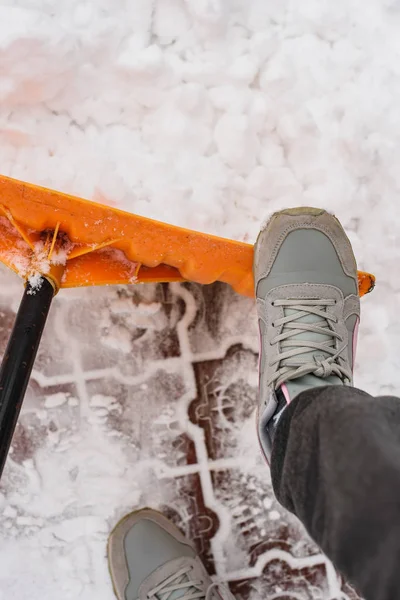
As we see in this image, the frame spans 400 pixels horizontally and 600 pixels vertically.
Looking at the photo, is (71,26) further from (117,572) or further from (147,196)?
(117,572)

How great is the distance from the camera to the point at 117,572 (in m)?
1.04

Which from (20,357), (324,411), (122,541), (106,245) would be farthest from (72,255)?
(122,541)

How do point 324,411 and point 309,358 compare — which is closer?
point 324,411

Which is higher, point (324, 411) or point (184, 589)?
point (324, 411)

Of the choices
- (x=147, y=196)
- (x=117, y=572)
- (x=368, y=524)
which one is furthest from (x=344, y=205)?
(x=117, y=572)

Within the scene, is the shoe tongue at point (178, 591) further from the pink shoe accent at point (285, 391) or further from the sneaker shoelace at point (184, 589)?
the pink shoe accent at point (285, 391)

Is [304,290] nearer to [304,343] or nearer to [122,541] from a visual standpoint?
[304,343]

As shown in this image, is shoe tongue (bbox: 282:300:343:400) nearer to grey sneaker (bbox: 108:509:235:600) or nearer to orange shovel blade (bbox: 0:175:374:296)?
orange shovel blade (bbox: 0:175:374:296)

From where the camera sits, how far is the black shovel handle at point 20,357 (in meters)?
0.73

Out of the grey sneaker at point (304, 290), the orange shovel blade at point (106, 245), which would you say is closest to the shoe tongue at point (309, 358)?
the grey sneaker at point (304, 290)

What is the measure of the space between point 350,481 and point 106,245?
49cm

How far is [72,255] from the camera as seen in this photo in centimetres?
86

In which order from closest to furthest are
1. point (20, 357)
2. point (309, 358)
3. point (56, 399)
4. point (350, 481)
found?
1. point (350, 481)
2. point (20, 357)
3. point (309, 358)
4. point (56, 399)

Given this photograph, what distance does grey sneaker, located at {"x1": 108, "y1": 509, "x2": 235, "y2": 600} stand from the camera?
1041mm
